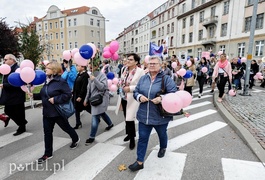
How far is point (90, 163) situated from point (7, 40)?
1867cm

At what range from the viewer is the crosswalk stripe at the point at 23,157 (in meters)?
2.99

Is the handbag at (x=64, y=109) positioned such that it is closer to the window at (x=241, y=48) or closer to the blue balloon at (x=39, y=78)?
the blue balloon at (x=39, y=78)

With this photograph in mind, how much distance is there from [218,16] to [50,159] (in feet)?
107

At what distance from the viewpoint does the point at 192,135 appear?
4352 millimetres

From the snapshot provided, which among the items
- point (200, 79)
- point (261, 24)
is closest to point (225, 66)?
point (200, 79)

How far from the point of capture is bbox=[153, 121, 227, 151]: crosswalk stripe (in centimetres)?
382

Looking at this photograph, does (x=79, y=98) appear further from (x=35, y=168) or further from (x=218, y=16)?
(x=218, y=16)

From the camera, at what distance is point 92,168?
298cm

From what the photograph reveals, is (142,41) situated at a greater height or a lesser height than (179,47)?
greater

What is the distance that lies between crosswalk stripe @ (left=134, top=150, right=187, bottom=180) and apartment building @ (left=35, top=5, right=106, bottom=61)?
48231 millimetres

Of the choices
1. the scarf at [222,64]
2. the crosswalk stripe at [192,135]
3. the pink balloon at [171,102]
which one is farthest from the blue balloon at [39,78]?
the scarf at [222,64]

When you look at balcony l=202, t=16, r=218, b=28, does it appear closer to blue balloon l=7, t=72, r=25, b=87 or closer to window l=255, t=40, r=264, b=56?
window l=255, t=40, r=264, b=56

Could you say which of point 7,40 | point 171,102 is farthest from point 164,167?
point 7,40

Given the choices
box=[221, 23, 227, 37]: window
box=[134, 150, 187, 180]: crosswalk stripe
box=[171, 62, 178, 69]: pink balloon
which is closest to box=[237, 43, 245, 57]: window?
box=[221, 23, 227, 37]: window
